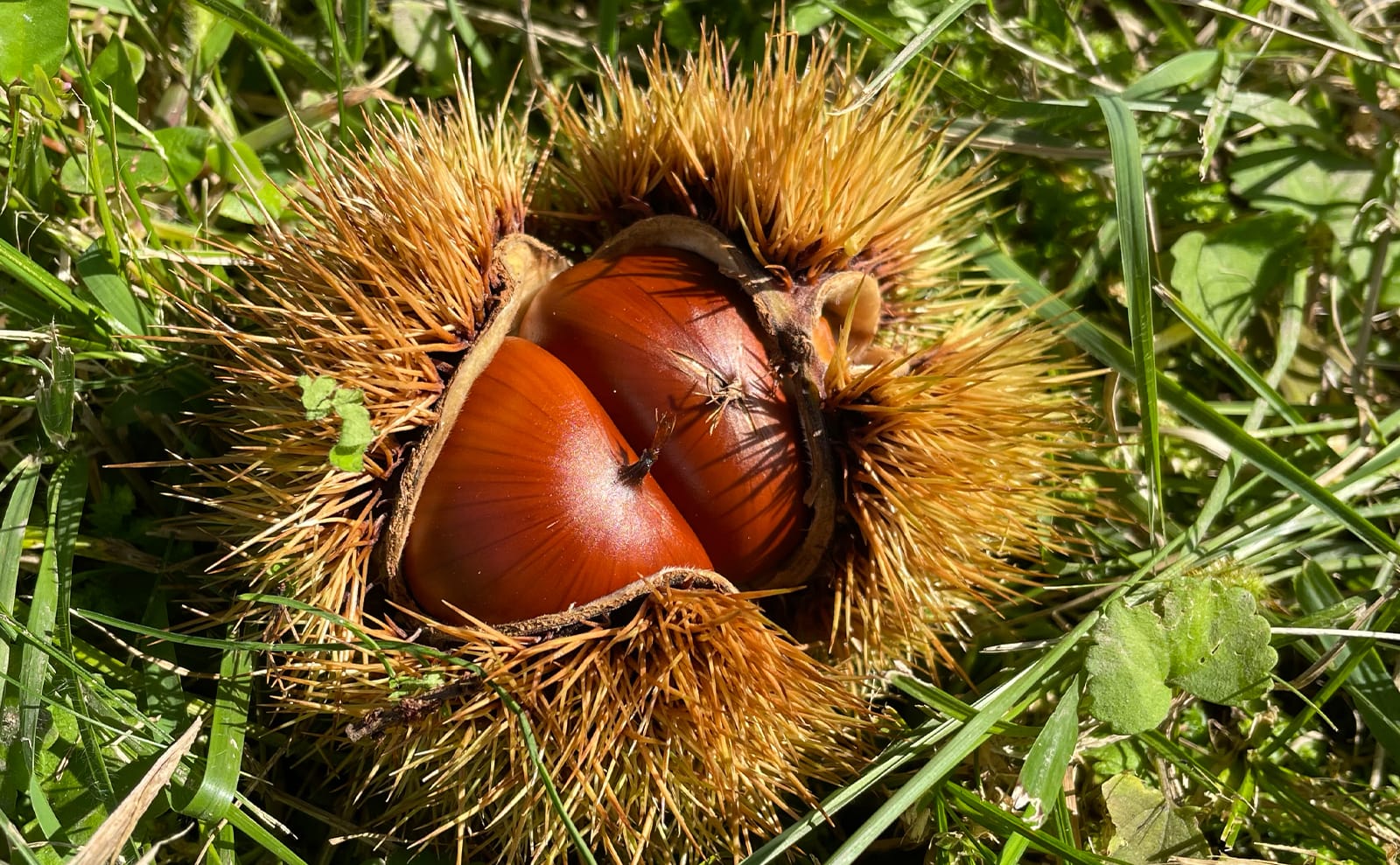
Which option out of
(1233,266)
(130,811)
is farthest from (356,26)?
(1233,266)

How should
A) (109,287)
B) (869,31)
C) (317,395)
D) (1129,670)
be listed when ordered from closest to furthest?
(317,395) < (1129,670) < (109,287) < (869,31)

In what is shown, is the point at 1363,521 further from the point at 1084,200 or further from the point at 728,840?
the point at 728,840

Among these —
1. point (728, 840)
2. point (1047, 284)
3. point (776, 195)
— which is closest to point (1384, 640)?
point (1047, 284)

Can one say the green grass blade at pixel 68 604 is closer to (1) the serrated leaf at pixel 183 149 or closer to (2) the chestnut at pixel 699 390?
(1) the serrated leaf at pixel 183 149

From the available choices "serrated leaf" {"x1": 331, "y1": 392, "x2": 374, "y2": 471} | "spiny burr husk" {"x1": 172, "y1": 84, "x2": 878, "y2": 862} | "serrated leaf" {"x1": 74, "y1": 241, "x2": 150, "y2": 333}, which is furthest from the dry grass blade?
"serrated leaf" {"x1": 74, "y1": 241, "x2": 150, "y2": 333}

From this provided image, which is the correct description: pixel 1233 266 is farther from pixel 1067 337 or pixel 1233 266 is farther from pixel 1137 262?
pixel 1137 262

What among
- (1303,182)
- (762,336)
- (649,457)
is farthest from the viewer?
(1303,182)
